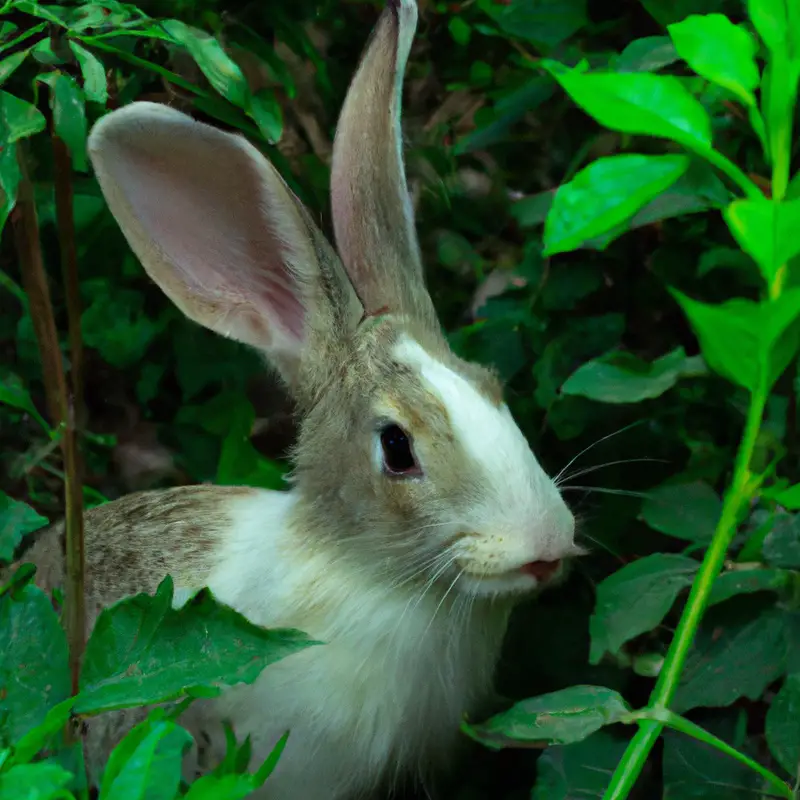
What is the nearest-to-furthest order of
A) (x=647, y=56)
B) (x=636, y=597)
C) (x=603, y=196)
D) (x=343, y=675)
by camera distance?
(x=603, y=196) < (x=636, y=597) < (x=647, y=56) < (x=343, y=675)

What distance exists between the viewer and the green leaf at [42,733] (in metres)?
0.91

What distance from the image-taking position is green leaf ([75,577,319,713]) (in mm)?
1021

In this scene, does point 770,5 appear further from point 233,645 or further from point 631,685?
point 631,685

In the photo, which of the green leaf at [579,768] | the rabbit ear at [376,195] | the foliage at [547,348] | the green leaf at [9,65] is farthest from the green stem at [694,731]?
the green leaf at [9,65]

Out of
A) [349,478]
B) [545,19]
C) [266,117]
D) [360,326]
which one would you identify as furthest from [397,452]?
[545,19]

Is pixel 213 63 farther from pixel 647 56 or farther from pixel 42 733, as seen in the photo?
pixel 42 733

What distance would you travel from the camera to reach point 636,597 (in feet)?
4.10

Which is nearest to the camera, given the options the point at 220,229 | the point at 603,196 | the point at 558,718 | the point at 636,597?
the point at 603,196

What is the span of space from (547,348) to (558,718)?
2.14 ft

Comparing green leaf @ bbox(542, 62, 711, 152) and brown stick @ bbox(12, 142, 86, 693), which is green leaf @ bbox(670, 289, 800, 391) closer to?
green leaf @ bbox(542, 62, 711, 152)

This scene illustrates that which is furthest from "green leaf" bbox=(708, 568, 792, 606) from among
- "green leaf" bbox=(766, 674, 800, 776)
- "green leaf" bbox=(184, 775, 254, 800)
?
"green leaf" bbox=(184, 775, 254, 800)

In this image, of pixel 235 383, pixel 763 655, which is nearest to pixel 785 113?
pixel 763 655

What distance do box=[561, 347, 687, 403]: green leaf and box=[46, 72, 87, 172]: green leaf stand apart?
0.65m

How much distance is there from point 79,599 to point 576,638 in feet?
2.52
